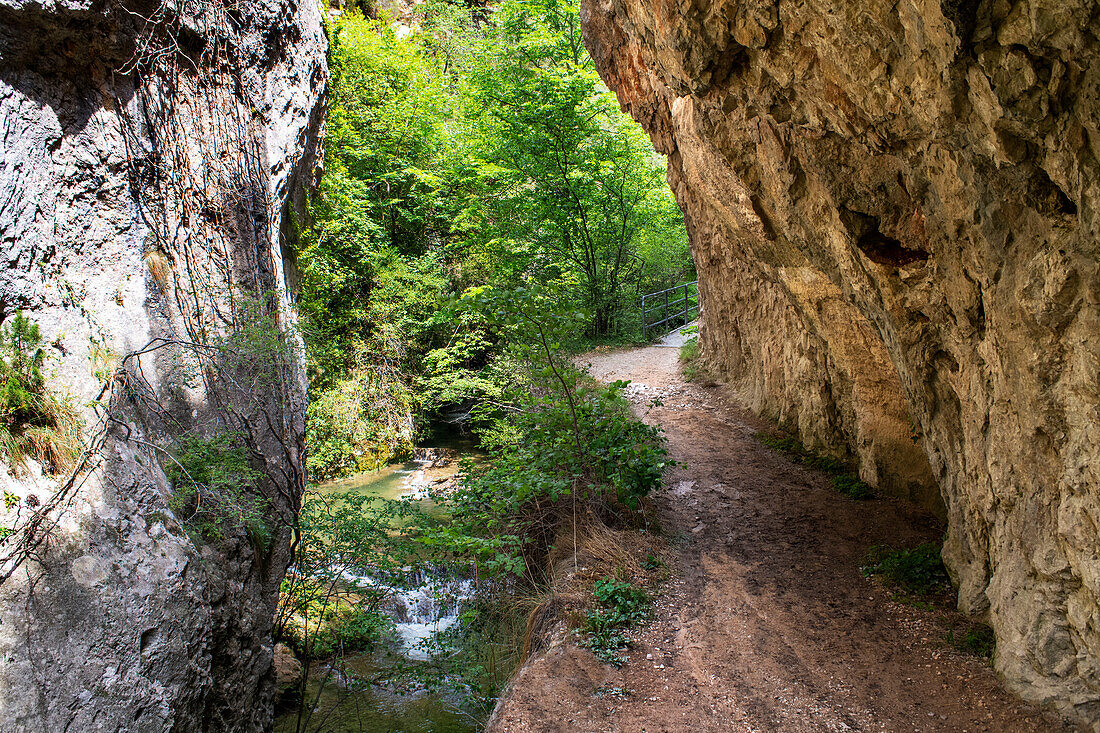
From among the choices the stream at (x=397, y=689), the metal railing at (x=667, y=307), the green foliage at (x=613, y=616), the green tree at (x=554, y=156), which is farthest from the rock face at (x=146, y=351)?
the metal railing at (x=667, y=307)

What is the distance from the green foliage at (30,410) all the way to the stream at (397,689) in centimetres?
259

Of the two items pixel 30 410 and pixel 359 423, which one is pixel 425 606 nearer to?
pixel 30 410

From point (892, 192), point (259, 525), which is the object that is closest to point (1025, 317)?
point (892, 192)

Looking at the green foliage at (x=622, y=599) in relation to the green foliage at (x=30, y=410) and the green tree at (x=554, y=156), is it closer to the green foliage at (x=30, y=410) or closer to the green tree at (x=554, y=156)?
the green foliage at (x=30, y=410)

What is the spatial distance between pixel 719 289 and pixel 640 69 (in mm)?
4307

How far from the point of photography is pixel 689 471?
329 inches

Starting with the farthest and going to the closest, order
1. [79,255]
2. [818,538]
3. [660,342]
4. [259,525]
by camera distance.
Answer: [660,342] → [818,538] → [259,525] → [79,255]

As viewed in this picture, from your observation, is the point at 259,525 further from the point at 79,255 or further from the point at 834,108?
the point at 834,108

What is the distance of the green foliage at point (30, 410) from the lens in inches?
164

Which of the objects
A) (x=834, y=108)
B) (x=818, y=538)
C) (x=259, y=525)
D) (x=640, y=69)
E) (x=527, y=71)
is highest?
(x=527, y=71)

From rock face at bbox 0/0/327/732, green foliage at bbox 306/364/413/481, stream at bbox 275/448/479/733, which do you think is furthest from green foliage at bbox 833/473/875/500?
green foliage at bbox 306/364/413/481

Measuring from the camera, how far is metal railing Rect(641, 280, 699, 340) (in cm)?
1759

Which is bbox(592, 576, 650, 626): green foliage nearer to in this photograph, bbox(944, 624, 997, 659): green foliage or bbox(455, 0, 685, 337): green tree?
bbox(944, 624, 997, 659): green foliage

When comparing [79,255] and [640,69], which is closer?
[79,255]
